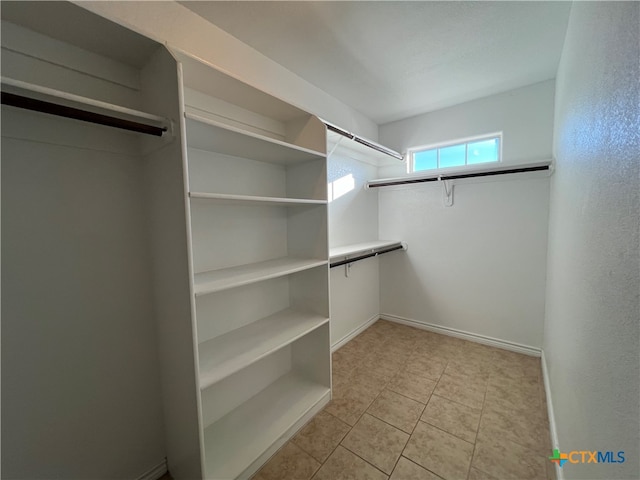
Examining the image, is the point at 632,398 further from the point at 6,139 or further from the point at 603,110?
the point at 6,139

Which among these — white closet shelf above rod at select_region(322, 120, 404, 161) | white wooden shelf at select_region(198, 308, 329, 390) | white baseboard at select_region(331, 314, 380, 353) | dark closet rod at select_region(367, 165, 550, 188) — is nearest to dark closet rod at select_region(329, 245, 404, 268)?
white wooden shelf at select_region(198, 308, 329, 390)

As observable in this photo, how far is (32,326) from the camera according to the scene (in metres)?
0.98

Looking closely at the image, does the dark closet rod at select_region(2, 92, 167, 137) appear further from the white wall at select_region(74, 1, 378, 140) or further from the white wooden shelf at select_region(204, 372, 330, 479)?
the white wooden shelf at select_region(204, 372, 330, 479)

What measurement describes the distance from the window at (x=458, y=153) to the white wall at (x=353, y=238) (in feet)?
1.73

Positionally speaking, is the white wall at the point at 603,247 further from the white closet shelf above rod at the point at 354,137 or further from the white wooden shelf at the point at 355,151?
the white wooden shelf at the point at 355,151

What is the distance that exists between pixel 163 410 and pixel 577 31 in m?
2.90

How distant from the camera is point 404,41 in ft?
5.41

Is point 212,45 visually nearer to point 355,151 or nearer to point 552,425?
point 355,151

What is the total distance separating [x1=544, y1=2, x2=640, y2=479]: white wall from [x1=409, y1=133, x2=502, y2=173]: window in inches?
50.5

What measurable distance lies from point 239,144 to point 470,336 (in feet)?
9.50

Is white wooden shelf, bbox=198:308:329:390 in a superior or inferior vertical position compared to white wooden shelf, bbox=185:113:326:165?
inferior

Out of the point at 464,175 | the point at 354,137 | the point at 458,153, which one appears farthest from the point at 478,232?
the point at 354,137

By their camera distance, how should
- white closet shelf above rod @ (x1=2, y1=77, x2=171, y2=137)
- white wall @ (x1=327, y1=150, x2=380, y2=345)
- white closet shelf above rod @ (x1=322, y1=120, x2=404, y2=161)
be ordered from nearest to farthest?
white closet shelf above rod @ (x1=2, y1=77, x2=171, y2=137) < white closet shelf above rod @ (x1=322, y1=120, x2=404, y2=161) < white wall @ (x1=327, y1=150, x2=380, y2=345)

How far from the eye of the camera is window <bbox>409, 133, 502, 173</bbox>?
8.25ft
